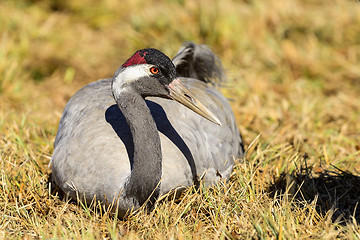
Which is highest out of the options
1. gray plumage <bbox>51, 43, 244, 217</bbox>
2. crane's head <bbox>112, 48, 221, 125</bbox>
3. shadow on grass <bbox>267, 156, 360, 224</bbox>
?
crane's head <bbox>112, 48, 221, 125</bbox>

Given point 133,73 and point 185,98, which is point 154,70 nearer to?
point 133,73

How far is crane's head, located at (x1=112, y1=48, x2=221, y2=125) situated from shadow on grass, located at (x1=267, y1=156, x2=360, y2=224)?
2.89ft

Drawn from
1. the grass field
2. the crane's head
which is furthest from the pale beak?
the grass field

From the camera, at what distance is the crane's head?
2898mm

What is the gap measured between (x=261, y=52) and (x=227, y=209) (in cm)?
364

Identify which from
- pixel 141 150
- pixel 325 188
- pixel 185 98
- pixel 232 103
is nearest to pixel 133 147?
pixel 141 150

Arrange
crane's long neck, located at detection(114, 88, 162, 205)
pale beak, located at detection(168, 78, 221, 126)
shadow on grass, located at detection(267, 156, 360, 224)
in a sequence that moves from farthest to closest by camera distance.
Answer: shadow on grass, located at detection(267, 156, 360, 224), pale beak, located at detection(168, 78, 221, 126), crane's long neck, located at detection(114, 88, 162, 205)

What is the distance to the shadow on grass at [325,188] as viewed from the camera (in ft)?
10.6

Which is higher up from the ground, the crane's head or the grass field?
the crane's head

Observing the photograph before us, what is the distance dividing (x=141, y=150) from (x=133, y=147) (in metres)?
0.19

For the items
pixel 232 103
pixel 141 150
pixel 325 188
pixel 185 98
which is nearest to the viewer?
A: pixel 141 150

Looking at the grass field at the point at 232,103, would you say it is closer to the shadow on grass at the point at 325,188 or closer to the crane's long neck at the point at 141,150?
the shadow on grass at the point at 325,188

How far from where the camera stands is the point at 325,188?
3.44 m

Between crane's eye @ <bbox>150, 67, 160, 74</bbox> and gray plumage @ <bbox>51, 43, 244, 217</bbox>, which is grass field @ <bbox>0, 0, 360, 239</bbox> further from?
crane's eye @ <bbox>150, 67, 160, 74</bbox>
